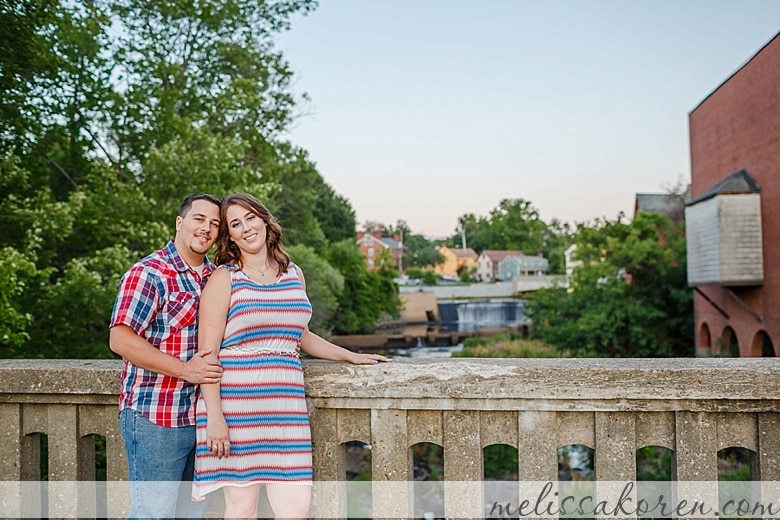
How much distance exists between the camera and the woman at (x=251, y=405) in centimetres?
245

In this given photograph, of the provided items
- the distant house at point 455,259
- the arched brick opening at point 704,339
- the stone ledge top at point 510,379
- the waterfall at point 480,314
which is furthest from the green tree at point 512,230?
the stone ledge top at point 510,379

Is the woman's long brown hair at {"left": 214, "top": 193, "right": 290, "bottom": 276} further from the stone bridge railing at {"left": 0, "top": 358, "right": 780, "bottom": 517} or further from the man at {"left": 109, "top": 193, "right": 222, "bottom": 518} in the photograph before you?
the stone bridge railing at {"left": 0, "top": 358, "right": 780, "bottom": 517}

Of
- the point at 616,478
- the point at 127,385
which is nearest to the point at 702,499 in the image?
the point at 616,478

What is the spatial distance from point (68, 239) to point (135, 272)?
37.3 feet

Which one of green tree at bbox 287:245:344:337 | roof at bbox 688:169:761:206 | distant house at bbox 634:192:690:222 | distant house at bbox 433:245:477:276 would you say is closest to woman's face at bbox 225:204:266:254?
roof at bbox 688:169:761:206

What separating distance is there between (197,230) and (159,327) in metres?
0.41

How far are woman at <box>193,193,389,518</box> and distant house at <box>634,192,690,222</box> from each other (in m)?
34.1

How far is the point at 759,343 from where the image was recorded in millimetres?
17141

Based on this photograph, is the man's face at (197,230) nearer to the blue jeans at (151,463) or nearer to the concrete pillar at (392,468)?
the blue jeans at (151,463)

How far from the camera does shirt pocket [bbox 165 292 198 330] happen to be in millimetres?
2555

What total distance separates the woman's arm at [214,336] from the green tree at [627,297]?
22604mm

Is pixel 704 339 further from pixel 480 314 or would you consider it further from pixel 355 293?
pixel 480 314

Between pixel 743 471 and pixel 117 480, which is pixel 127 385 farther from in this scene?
pixel 743 471

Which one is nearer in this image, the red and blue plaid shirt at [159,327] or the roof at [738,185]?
the red and blue plaid shirt at [159,327]
